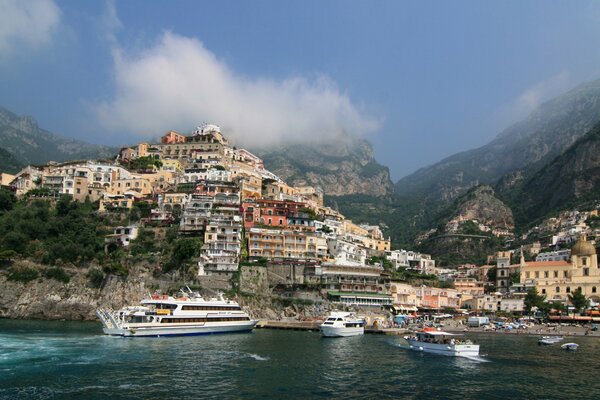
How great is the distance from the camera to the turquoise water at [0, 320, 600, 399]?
93.9 ft

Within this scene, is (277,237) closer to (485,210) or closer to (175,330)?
(175,330)

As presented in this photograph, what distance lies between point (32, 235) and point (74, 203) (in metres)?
9.87

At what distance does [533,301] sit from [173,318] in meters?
58.5

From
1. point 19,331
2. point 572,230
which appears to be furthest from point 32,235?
point 572,230

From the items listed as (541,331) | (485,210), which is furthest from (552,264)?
(485,210)

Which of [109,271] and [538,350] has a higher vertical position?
[109,271]

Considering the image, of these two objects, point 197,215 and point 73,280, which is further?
point 197,215

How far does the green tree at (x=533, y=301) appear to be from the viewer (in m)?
85.4

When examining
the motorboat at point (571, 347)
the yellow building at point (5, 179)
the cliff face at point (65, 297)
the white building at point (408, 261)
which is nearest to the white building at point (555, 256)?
the white building at point (408, 261)

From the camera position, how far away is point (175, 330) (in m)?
54.9

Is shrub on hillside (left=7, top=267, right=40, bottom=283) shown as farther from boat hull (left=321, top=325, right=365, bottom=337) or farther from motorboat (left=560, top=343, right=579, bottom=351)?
motorboat (left=560, top=343, right=579, bottom=351)

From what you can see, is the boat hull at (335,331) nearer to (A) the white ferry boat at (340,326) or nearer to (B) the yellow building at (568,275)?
(A) the white ferry boat at (340,326)

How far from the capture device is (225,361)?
124 ft

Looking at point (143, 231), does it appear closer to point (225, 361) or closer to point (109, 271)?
point (109, 271)
